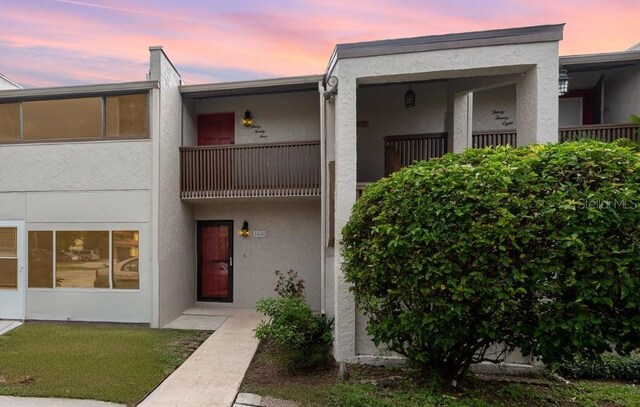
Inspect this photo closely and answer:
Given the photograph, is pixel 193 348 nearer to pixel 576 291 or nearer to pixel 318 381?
pixel 318 381

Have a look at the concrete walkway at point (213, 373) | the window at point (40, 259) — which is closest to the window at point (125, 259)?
the window at point (40, 259)

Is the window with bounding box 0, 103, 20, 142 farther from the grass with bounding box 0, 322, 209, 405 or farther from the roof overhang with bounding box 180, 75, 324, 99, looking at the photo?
the grass with bounding box 0, 322, 209, 405

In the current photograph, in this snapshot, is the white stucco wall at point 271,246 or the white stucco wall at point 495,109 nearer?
the white stucco wall at point 495,109

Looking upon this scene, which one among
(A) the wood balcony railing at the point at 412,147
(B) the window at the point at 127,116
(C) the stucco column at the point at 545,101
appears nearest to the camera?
(C) the stucco column at the point at 545,101

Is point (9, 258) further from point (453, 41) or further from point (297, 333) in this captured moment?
point (453, 41)

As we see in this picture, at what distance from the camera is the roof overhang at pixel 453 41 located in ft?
16.8

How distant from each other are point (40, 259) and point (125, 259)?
209cm

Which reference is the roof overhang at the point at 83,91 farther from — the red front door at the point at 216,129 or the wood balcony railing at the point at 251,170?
the red front door at the point at 216,129

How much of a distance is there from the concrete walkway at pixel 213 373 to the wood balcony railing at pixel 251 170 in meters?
3.23

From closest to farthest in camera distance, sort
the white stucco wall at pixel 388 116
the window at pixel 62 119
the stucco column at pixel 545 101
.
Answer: the stucco column at pixel 545 101
the window at pixel 62 119
the white stucco wall at pixel 388 116

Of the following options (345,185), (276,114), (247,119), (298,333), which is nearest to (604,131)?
(345,185)

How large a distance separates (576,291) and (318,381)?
3426mm

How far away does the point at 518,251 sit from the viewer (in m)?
3.69

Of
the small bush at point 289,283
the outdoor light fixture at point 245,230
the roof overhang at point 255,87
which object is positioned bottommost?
the small bush at point 289,283
